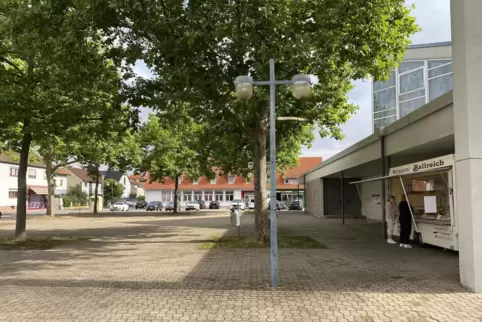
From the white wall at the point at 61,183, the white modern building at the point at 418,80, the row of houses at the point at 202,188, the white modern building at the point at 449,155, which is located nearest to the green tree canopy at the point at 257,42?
the white modern building at the point at 449,155

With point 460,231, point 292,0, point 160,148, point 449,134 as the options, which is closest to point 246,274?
point 460,231

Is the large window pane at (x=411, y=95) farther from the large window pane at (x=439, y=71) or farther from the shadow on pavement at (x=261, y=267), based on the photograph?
the shadow on pavement at (x=261, y=267)

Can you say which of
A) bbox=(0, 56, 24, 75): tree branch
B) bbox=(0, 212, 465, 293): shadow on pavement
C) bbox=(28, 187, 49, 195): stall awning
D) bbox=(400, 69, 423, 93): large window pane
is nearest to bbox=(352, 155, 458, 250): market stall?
bbox=(0, 212, 465, 293): shadow on pavement

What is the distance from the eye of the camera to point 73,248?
14.1m

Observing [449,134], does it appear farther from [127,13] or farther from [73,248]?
[73,248]

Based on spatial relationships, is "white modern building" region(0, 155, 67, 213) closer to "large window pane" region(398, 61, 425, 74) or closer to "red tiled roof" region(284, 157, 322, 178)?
"red tiled roof" region(284, 157, 322, 178)

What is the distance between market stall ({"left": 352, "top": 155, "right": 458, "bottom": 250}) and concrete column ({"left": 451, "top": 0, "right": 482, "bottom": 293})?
265 centimetres

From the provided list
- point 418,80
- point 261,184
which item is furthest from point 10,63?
point 418,80

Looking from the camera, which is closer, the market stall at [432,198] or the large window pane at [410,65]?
the market stall at [432,198]

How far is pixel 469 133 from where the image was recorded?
24.9 feet

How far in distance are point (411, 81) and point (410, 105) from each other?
5.75 ft

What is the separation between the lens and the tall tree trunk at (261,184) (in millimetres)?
14297

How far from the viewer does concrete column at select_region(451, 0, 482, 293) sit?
7.51m

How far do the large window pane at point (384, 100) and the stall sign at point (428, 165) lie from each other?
19358mm
